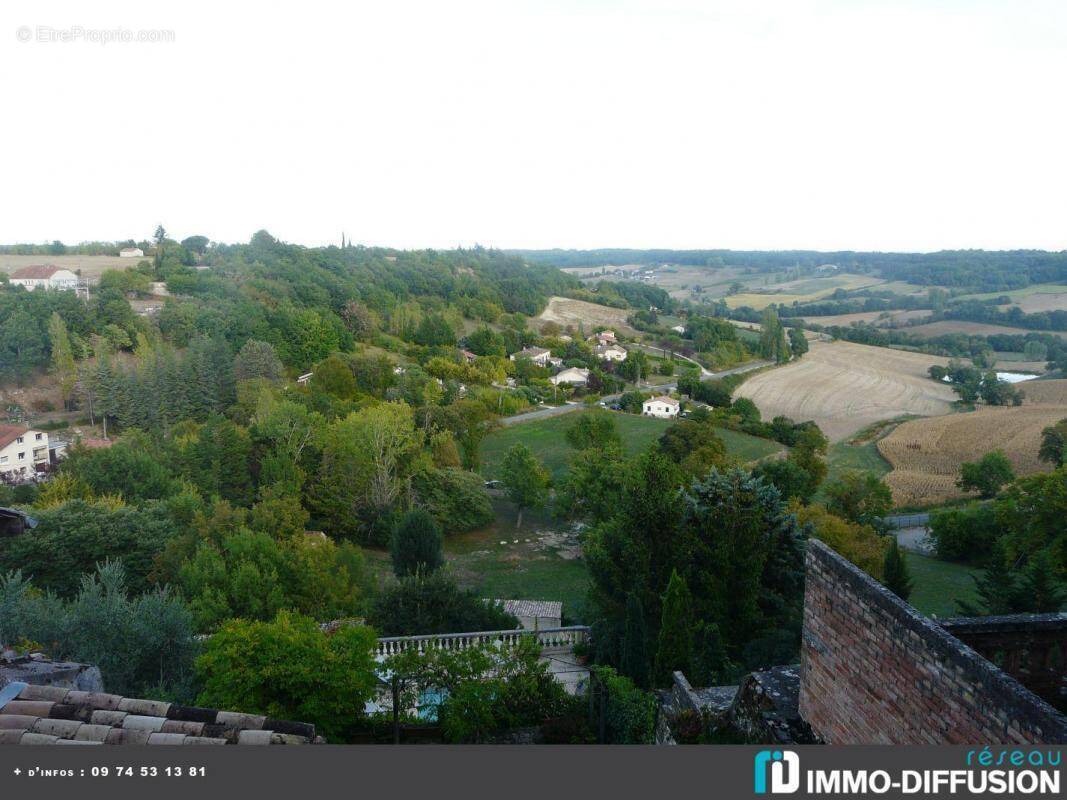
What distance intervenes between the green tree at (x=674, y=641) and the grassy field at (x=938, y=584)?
1005 centimetres

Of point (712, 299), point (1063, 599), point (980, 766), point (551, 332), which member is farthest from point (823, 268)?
point (980, 766)

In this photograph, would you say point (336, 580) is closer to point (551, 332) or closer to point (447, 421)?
point (447, 421)

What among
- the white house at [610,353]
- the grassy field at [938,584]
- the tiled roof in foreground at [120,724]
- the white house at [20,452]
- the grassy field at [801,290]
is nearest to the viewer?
the tiled roof in foreground at [120,724]

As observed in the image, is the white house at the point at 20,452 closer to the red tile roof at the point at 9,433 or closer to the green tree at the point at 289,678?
the red tile roof at the point at 9,433

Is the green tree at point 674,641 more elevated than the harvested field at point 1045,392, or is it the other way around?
the green tree at point 674,641

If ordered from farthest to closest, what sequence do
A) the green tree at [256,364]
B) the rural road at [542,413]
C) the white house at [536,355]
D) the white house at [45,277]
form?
the white house at [536,355] < the white house at [45,277] < the rural road at [542,413] < the green tree at [256,364]

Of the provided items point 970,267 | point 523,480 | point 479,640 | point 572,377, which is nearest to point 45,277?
point 572,377

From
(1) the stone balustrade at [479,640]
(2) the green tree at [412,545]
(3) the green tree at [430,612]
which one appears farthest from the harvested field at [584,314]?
(1) the stone balustrade at [479,640]

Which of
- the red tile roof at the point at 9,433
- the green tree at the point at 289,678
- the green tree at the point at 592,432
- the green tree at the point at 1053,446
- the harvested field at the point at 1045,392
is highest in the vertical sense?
the green tree at the point at 289,678

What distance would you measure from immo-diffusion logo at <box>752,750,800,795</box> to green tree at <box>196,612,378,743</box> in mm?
6637

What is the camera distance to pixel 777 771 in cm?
356

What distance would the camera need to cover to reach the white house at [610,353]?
69250 millimetres

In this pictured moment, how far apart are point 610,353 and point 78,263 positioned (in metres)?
55.8

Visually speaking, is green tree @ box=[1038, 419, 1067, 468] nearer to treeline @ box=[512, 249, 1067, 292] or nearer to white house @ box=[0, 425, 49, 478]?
white house @ box=[0, 425, 49, 478]
